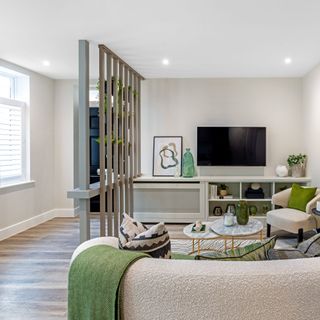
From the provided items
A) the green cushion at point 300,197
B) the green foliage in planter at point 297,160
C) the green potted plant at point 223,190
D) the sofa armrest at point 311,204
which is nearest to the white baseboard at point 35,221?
the green potted plant at point 223,190

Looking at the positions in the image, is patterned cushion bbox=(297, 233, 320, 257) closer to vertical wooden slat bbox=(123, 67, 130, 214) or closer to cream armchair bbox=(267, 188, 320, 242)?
cream armchair bbox=(267, 188, 320, 242)

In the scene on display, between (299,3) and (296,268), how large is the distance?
2.56m

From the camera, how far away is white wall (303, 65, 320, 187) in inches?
224

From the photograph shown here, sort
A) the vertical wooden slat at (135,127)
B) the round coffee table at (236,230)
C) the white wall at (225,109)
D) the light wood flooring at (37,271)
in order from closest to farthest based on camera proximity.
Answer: the light wood flooring at (37,271) → the round coffee table at (236,230) → the vertical wooden slat at (135,127) → the white wall at (225,109)

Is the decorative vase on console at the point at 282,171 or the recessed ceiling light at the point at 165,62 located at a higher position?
the recessed ceiling light at the point at 165,62

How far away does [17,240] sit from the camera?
530 cm

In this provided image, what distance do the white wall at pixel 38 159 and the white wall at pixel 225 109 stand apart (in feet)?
5.84

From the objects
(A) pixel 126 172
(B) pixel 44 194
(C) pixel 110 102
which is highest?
(C) pixel 110 102

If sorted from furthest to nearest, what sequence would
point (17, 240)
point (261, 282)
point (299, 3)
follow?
point (17, 240)
point (299, 3)
point (261, 282)

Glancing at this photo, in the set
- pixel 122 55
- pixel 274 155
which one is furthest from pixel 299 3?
pixel 274 155

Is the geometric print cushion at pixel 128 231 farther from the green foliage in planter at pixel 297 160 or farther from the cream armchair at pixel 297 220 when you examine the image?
the green foliage in planter at pixel 297 160

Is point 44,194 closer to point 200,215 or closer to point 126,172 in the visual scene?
point 126,172

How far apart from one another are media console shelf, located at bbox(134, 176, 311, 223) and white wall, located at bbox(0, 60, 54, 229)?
170 cm

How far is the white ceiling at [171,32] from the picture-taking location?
10.9 ft
